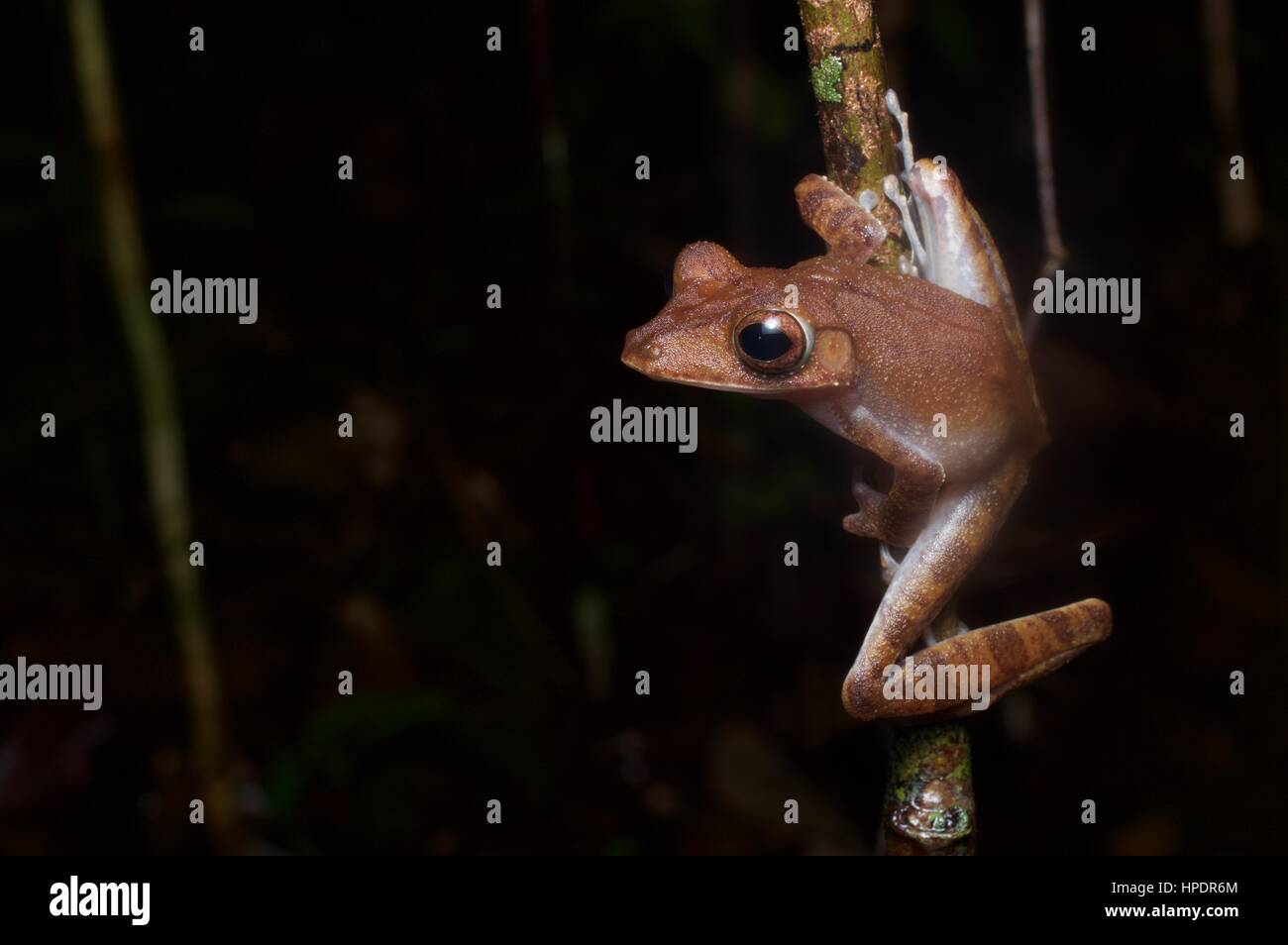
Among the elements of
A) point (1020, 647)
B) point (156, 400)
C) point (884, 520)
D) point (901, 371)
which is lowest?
point (1020, 647)

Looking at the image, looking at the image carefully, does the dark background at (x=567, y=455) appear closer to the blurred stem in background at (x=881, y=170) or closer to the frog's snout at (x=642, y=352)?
the frog's snout at (x=642, y=352)

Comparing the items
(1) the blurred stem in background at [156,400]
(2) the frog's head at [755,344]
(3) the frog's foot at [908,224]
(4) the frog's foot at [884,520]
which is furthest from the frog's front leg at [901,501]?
(1) the blurred stem in background at [156,400]

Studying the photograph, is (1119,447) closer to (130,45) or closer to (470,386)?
(470,386)

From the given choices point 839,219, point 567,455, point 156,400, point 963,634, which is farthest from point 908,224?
point 156,400

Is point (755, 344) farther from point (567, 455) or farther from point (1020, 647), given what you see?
point (567, 455)

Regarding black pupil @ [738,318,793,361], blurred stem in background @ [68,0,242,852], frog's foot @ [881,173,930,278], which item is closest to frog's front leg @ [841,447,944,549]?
black pupil @ [738,318,793,361]

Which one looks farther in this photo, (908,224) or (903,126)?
(903,126)
